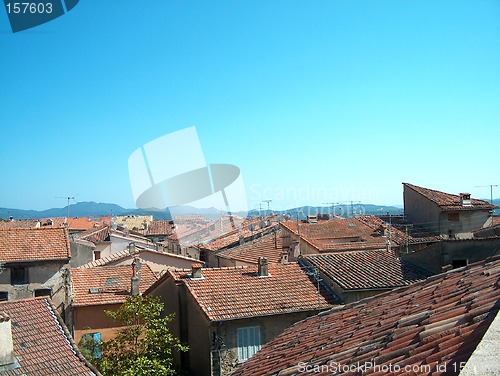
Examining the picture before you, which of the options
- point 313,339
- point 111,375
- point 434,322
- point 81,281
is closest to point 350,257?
point 111,375

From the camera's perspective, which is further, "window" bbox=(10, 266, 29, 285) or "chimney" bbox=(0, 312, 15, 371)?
"window" bbox=(10, 266, 29, 285)

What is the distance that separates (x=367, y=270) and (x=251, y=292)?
417cm

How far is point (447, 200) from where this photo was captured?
29672 mm

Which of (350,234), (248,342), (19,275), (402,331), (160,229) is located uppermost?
(160,229)

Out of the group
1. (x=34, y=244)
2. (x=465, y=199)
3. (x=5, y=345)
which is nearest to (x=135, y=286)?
(x=34, y=244)

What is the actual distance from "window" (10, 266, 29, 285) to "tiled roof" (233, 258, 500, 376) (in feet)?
59.1

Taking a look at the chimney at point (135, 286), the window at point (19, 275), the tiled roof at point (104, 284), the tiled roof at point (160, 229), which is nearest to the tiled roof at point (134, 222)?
the tiled roof at point (160, 229)

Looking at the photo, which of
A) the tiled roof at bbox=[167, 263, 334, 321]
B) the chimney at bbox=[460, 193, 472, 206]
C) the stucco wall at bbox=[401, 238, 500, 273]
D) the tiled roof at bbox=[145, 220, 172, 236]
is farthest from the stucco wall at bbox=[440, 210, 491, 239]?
the tiled roof at bbox=[145, 220, 172, 236]

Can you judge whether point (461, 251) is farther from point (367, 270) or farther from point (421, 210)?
point (421, 210)

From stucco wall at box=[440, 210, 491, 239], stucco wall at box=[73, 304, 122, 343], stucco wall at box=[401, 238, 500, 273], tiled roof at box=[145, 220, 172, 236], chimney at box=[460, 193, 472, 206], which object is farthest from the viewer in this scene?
tiled roof at box=[145, 220, 172, 236]

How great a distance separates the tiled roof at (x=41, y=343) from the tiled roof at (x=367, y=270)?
7.96 meters

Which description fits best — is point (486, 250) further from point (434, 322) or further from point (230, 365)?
point (434, 322)

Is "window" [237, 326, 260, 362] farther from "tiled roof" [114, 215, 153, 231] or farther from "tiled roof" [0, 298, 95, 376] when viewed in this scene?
"tiled roof" [114, 215, 153, 231]

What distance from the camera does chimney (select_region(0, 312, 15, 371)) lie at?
8891 mm
